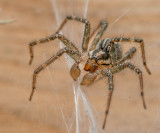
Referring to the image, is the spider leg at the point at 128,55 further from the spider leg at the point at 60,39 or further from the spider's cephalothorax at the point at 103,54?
the spider leg at the point at 60,39

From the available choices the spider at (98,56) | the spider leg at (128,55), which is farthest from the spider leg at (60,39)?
the spider leg at (128,55)

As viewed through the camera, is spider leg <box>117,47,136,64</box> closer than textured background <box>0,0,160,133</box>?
No

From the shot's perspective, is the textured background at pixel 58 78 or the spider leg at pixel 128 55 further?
the spider leg at pixel 128 55

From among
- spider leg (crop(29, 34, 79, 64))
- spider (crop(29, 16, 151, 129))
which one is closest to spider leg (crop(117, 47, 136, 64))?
spider (crop(29, 16, 151, 129))

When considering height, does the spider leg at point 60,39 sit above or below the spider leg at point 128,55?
above

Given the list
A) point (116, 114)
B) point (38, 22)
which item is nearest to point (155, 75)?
point (116, 114)

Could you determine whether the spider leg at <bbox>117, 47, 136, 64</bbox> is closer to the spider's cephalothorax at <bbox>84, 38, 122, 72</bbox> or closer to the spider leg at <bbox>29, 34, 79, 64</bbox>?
the spider's cephalothorax at <bbox>84, 38, 122, 72</bbox>

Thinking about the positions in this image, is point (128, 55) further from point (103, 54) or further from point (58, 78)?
point (58, 78)

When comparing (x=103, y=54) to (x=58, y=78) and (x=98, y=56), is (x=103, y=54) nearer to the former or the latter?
(x=98, y=56)

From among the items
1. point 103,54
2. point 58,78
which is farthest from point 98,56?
point 58,78
